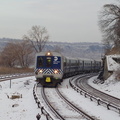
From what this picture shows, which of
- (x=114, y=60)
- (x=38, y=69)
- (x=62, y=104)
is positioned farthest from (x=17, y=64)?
(x=62, y=104)

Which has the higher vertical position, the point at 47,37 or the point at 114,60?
the point at 47,37

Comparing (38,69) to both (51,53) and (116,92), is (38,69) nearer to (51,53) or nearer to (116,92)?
(51,53)

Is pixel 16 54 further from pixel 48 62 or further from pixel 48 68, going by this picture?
pixel 48 68

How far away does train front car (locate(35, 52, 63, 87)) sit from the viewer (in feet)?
88.8

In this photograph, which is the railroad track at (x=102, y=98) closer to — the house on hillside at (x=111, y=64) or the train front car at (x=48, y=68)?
the train front car at (x=48, y=68)

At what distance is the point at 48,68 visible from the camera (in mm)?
27156

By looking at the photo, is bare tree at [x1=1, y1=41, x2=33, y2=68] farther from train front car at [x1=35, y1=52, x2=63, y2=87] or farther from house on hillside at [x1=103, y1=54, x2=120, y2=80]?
train front car at [x1=35, y1=52, x2=63, y2=87]

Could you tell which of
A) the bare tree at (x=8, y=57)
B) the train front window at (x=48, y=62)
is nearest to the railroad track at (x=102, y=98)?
the train front window at (x=48, y=62)

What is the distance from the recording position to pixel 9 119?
14.1 m

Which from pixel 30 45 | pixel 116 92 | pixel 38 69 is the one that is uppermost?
pixel 30 45

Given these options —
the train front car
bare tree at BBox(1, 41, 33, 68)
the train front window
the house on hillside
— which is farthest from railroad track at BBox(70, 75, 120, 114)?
bare tree at BBox(1, 41, 33, 68)

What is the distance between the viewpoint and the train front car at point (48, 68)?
27.1 meters

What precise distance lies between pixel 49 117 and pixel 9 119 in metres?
2.28

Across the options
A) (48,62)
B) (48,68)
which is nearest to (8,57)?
(48,62)
